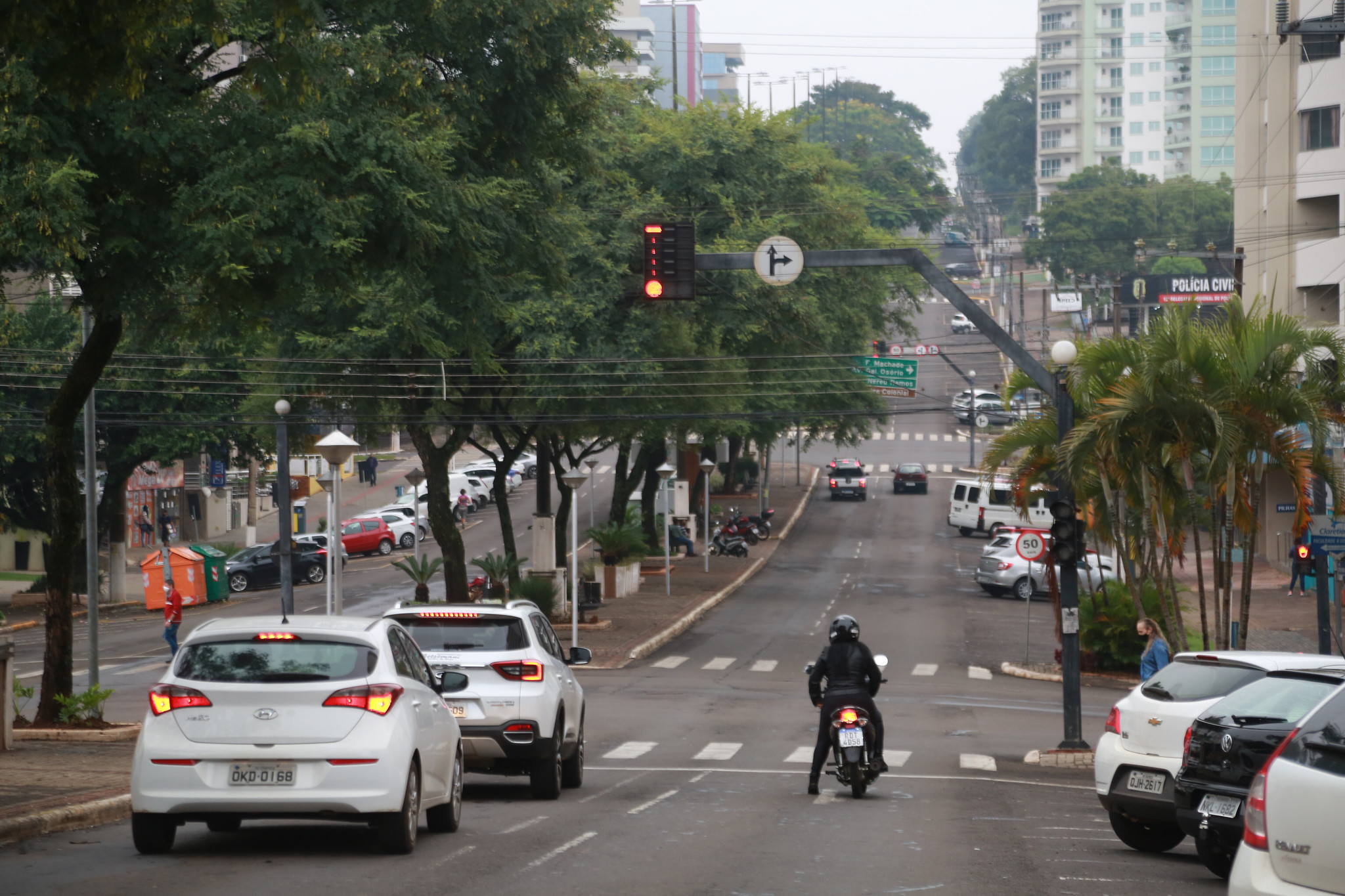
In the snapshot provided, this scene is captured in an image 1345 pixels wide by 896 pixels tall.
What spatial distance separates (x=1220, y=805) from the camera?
33.1 ft

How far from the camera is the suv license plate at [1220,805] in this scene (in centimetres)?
1001

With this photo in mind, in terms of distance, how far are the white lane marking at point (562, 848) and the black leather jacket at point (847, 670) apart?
3.44m

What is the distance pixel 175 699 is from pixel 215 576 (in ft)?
129

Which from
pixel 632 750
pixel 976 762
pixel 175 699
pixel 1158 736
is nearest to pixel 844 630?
pixel 1158 736

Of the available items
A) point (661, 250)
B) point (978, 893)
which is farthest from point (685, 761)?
point (978, 893)

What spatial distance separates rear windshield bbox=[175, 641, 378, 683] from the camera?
987 cm

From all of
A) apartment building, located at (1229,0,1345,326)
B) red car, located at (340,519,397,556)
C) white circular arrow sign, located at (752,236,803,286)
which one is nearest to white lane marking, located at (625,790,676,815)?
white circular arrow sign, located at (752,236,803,286)

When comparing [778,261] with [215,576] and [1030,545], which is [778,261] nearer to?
[1030,545]

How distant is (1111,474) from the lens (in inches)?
886

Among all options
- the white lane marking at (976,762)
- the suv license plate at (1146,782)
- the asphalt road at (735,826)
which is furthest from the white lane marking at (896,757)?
the suv license plate at (1146,782)

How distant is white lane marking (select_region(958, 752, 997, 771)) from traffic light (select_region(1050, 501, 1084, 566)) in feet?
Result: 8.77

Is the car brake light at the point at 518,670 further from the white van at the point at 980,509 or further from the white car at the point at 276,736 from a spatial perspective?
the white van at the point at 980,509

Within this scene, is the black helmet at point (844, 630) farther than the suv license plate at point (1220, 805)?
Yes

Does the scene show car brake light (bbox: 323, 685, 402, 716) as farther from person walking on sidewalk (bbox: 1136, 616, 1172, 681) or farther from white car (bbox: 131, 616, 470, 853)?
person walking on sidewalk (bbox: 1136, 616, 1172, 681)
